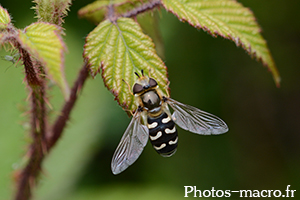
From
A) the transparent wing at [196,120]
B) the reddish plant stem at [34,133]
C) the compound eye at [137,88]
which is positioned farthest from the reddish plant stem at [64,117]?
the transparent wing at [196,120]

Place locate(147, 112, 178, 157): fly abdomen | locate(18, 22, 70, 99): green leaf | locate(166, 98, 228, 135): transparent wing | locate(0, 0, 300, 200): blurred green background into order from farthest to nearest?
locate(0, 0, 300, 200): blurred green background, locate(166, 98, 228, 135): transparent wing, locate(147, 112, 178, 157): fly abdomen, locate(18, 22, 70, 99): green leaf

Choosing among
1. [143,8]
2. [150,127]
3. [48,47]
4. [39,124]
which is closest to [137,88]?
[150,127]

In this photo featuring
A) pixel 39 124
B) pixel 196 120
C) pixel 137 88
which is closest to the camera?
pixel 39 124

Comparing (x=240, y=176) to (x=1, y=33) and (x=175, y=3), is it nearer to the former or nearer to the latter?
(x=175, y=3)

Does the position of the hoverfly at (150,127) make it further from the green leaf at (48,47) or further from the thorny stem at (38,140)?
the green leaf at (48,47)

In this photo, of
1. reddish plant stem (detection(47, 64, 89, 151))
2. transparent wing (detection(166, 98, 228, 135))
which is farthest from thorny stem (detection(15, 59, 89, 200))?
transparent wing (detection(166, 98, 228, 135))

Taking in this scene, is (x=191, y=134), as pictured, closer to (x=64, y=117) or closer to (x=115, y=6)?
(x=64, y=117)

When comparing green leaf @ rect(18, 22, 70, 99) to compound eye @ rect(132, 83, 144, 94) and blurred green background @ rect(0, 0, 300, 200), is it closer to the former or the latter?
compound eye @ rect(132, 83, 144, 94)
